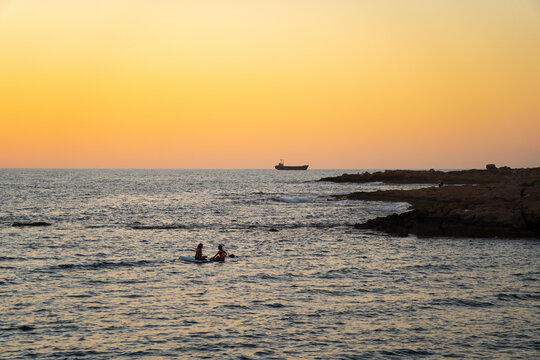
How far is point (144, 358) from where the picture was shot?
55.4ft

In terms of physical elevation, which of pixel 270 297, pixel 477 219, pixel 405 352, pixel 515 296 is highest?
pixel 477 219

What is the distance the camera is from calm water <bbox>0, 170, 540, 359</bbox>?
18.2 metres

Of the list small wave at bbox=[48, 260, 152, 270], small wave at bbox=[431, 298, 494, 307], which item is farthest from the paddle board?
small wave at bbox=[431, 298, 494, 307]

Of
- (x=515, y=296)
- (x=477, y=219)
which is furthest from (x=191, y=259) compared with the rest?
(x=477, y=219)

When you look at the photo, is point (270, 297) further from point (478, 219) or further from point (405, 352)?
point (478, 219)

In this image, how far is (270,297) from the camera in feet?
80.6

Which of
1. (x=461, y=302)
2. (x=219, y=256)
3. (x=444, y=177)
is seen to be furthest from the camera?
(x=444, y=177)

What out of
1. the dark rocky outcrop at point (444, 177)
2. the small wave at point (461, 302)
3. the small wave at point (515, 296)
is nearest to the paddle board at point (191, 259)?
the small wave at point (461, 302)

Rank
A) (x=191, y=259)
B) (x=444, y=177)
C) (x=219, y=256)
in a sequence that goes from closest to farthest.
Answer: (x=219, y=256), (x=191, y=259), (x=444, y=177)

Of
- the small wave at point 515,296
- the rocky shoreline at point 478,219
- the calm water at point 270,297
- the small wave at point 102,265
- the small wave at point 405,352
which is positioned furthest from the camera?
the rocky shoreline at point 478,219

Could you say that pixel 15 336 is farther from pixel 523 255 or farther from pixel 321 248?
pixel 523 255

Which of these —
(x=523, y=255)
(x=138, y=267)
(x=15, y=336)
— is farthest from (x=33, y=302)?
(x=523, y=255)

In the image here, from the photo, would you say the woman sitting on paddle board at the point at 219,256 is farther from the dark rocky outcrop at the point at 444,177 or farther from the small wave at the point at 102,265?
the dark rocky outcrop at the point at 444,177

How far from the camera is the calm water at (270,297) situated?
59.7ft
